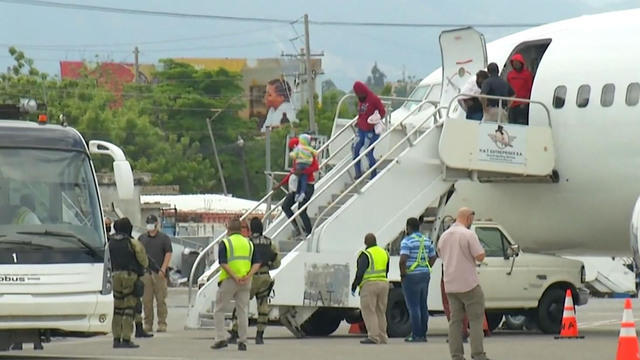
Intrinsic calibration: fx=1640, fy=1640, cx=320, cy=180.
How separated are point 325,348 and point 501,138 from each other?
503 centimetres

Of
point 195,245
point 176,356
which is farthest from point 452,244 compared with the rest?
point 195,245

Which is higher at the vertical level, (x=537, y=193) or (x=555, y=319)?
(x=537, y=193)

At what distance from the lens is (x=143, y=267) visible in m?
21.6

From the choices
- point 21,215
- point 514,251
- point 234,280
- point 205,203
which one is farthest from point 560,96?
point 205,203

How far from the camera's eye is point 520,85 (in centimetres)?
2527

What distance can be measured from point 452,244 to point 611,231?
7.35 metres

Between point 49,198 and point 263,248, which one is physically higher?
point 49,198

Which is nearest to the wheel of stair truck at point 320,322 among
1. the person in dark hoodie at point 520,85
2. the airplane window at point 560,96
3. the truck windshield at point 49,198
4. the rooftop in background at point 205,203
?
the person in dark hoodie at point 520,85

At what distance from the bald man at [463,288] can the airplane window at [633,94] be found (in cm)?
645

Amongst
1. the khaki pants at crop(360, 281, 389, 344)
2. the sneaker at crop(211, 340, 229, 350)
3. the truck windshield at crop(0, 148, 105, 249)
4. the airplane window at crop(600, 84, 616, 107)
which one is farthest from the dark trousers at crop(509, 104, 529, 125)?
the truck windshield at crop(0, 148, 105, 249)

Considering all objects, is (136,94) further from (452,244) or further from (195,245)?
(452,244)

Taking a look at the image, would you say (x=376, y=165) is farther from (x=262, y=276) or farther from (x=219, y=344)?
(x=219, y=344)

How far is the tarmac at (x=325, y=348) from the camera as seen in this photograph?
19953 millimetres

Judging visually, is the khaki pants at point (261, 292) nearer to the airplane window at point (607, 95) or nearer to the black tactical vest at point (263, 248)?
the black tactical vest at point (263, 248)
